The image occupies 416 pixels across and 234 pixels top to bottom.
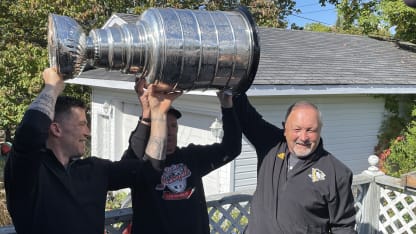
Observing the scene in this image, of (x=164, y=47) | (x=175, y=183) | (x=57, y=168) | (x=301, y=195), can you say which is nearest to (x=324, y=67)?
(x=301, y=195)

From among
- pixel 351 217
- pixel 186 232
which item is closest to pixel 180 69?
pixel 186 232

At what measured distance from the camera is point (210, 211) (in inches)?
130

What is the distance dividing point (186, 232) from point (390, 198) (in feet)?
8.72

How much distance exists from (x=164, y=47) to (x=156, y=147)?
598mm

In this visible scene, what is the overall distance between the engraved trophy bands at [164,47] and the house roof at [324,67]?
4.13m

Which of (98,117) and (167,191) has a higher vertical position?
(167,191)

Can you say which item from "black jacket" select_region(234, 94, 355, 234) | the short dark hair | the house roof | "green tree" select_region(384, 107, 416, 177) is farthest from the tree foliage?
the short dark hair

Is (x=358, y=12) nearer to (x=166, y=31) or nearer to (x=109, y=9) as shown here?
(x=109, y=9)

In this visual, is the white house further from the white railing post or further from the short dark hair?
the short dark hair

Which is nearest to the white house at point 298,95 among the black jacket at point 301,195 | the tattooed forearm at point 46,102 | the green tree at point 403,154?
the green tree at point 403,154

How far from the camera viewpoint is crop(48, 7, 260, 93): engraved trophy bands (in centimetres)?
173

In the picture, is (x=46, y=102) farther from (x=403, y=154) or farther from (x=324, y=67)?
(x=403, y=154)

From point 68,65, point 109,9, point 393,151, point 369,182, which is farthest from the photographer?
point 109,9

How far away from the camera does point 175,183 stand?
246 centimetres
